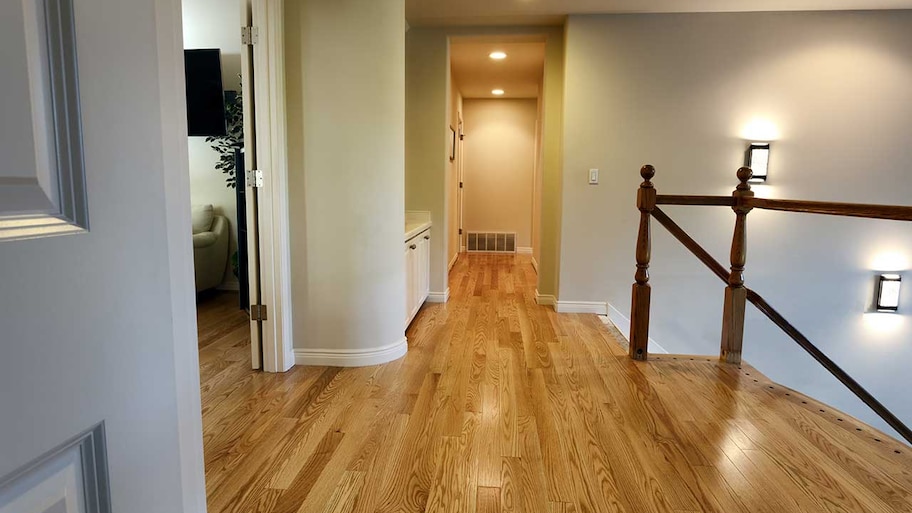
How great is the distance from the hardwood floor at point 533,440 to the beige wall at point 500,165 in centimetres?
522

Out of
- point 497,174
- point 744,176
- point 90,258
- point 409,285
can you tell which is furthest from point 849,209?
point 497,174

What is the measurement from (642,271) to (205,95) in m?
3.50

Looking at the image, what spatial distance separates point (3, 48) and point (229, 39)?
4.61 meters

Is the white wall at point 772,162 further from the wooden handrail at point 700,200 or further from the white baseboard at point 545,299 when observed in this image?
the wooden handrail at point 700,200

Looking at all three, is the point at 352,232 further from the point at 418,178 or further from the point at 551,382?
the point at 418,178

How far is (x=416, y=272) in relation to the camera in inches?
149

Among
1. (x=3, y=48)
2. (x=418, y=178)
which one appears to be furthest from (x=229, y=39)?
(x=3, y=48)

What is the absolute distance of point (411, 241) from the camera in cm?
355

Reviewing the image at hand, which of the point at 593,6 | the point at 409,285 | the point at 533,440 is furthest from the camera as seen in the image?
the point at 593,6

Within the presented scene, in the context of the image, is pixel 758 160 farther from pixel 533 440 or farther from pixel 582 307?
pixel 533 440

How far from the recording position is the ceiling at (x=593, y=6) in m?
3.67

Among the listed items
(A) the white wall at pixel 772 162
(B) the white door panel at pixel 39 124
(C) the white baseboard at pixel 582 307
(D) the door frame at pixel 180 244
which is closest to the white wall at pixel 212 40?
(A) the white wall at pixel 772 162

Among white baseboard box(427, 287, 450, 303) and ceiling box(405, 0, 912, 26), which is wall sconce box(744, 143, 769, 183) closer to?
ceiling box(405, 0, 912, 26)

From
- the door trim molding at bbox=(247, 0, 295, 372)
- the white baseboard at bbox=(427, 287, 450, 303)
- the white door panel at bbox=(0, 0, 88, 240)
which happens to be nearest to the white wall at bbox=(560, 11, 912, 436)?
the white baseboard at bbox=(427, 287, 450, 303)
